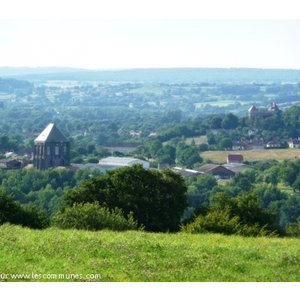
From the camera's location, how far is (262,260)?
10.9m

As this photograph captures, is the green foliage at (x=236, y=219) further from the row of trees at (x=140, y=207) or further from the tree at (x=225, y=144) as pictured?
the tree at (x=225, y=144)

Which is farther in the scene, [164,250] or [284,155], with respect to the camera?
[284,155]

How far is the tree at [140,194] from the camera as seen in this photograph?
2278cm

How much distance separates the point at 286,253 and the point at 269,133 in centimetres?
11735

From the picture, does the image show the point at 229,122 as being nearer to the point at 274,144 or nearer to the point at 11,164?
the point at 274,144

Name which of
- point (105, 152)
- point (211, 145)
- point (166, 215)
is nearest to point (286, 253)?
point (166, 215)

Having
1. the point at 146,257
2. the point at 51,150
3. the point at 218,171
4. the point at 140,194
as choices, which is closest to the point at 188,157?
the point at 218,171

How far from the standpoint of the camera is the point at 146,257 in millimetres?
10820

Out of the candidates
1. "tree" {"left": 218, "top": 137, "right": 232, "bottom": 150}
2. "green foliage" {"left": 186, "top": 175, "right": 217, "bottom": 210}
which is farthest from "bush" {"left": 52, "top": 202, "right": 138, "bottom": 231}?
"tree" {"left": 218, "top": 137, "right": 232, "bottom": 150}

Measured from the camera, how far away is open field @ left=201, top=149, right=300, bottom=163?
104m

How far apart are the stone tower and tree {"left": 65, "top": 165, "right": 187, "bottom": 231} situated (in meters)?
67.8

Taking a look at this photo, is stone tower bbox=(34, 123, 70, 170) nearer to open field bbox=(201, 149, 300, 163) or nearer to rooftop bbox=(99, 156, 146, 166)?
rooftop bbox=(99, 156, 146, 166)

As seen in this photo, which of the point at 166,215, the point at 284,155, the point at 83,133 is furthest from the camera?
the point at 83,133

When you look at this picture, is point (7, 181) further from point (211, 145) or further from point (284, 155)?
point (211, 145)
